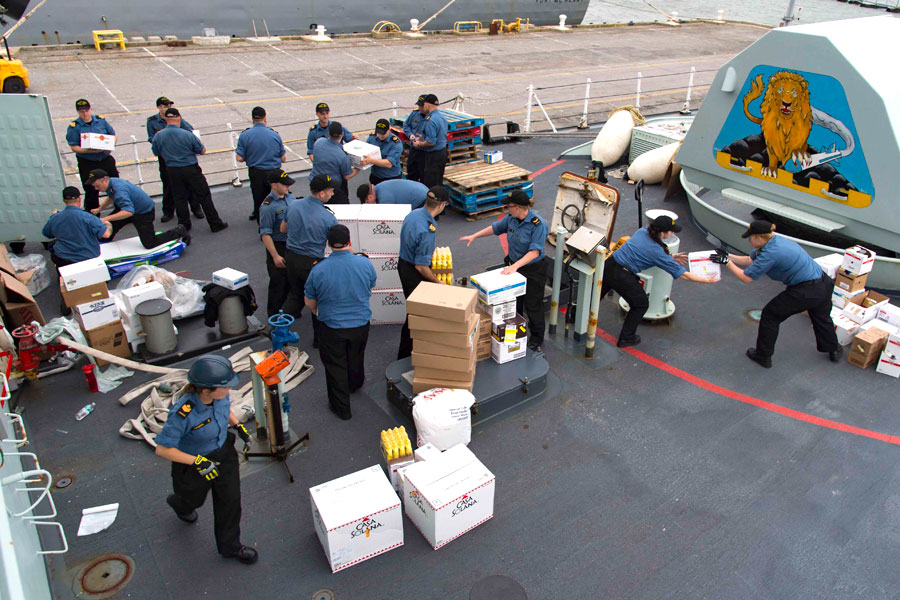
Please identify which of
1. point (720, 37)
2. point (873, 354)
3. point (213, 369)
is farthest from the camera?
point (720, 37)

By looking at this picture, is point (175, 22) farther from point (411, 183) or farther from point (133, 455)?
point (133, 455)

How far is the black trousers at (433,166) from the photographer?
1120 centimetres

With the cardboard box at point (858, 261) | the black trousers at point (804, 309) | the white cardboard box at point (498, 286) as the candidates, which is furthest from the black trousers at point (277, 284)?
the cardboard box at point (858, 261)

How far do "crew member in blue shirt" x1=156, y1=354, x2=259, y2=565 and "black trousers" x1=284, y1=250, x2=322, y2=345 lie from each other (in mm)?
2602

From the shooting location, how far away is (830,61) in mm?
8445

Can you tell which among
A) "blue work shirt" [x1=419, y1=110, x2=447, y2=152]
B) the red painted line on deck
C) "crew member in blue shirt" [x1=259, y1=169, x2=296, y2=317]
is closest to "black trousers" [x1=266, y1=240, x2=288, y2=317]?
"crew member in blue shirt" [x1=259, y1=169, x2=296, y2=317]

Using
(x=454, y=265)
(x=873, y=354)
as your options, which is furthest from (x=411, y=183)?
(x=873, y=354)

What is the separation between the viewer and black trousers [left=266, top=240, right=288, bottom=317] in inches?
313

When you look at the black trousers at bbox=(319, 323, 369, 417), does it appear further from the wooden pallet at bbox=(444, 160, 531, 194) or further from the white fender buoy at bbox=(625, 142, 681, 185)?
the white fender buoy at bbox=(625, 142, 681, 185)

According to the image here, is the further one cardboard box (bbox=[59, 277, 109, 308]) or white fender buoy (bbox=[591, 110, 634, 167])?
white fender buoy (bbox=[591, 110, 634, 167])

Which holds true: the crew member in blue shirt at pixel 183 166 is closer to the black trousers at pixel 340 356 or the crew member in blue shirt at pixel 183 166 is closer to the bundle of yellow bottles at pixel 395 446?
the black trousers at pixel 340 356

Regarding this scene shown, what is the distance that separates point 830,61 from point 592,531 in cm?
720

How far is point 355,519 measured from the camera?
15.6 feet

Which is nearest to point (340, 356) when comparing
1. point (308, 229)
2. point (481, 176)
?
point (308, 229)
